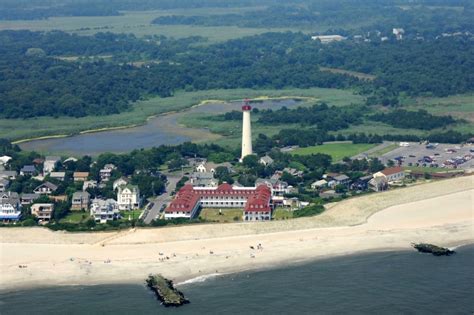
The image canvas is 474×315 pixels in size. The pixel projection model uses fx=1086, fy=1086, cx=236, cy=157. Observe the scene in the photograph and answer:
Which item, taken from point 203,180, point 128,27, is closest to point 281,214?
point 203,180

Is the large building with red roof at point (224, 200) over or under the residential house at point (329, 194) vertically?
over

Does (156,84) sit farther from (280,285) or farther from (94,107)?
(280,285)

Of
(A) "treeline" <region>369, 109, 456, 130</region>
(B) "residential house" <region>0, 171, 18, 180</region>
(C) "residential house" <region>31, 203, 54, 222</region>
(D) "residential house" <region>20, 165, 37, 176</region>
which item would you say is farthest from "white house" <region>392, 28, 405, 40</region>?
(C) "residential house" <region>31, 203, 54, 222</region>

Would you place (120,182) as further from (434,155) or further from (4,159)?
(434,155)

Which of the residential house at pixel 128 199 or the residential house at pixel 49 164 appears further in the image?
the residential house at pixel 49 164

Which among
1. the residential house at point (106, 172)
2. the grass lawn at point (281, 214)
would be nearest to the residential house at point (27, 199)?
the residential house at point (106, 172)

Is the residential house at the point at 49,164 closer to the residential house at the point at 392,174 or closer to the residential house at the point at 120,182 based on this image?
the residential house at the point at 120,182

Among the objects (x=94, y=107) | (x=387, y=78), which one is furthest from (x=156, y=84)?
(x=387, y=78)
